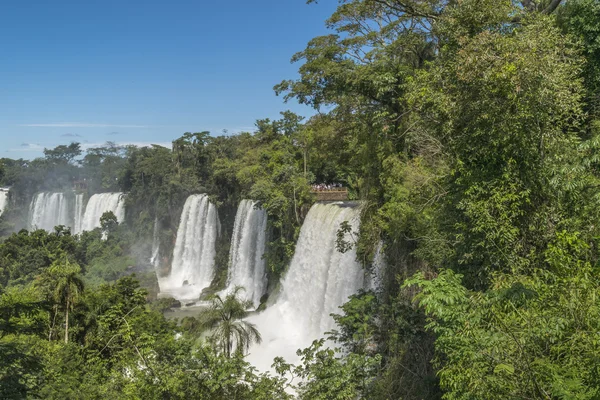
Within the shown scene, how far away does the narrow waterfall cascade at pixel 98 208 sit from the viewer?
41.6 m

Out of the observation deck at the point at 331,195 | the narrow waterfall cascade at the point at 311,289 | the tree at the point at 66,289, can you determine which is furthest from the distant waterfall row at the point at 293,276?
the tree at the point at 66,289

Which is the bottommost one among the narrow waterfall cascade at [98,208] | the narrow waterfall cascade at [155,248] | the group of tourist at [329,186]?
the narrow waterfall cascade at [155,248]

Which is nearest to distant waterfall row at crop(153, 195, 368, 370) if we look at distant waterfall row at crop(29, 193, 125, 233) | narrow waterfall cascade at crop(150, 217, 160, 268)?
narrow waterfall cascade at crop(150, 217, 160, 268)

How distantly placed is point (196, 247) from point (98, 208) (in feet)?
54.0

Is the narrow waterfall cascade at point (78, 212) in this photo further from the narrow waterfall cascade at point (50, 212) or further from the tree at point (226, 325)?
the tree at point (226, 325)

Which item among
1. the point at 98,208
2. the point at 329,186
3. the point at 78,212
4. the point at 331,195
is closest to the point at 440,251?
the point at 331,195

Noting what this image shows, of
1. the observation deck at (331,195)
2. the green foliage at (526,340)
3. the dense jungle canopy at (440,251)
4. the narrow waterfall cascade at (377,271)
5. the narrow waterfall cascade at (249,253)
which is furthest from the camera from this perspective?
the narrow waterfall cascade at (249,253)

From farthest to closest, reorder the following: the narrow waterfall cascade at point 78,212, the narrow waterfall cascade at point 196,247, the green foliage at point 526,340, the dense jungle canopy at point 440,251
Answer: the narrow waterfall cascade at point 78,212, the narrow waterfall cascade at point 196,247, the dense jungle canopy at point 440,251, the green foliage at point 526,340

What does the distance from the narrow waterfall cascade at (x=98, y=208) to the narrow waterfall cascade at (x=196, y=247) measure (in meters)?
12.0

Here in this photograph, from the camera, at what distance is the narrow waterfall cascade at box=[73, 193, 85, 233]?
43.7 metres

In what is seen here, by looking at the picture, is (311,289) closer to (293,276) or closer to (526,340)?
(293,276)

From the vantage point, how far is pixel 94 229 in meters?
38.6

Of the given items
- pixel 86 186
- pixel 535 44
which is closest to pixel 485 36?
pixel 535 44

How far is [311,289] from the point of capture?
18.2 metres
